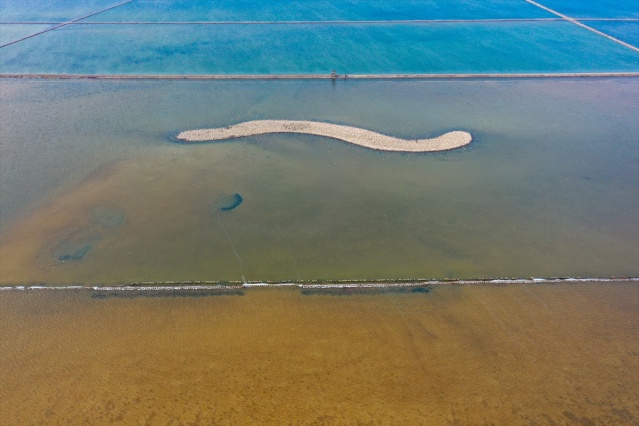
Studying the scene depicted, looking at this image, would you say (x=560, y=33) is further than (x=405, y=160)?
Yes

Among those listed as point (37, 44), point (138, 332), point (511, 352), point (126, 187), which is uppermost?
point (37, 44)

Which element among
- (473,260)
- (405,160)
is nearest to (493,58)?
(405,160)

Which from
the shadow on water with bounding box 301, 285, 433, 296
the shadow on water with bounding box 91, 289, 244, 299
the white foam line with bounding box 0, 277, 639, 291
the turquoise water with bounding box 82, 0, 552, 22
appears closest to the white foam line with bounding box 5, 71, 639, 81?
the turquoise water with bounding box 82, 0, 552, 22

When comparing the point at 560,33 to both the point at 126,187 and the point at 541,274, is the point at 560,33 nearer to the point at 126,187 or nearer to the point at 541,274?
the point at 541,274

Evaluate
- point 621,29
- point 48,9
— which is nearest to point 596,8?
point 621,29

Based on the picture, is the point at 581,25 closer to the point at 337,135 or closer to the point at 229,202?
the point at 337,135

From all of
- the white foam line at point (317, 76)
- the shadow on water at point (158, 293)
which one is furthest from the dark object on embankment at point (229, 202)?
the white foam line at point (317, 76)

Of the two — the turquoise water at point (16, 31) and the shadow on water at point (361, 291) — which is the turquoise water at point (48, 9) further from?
the shadow on water at point (361, 291)

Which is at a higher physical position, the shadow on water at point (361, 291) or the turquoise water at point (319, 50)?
the turquoise water at point (319, 50)
